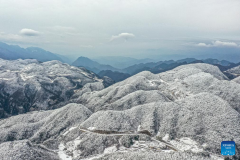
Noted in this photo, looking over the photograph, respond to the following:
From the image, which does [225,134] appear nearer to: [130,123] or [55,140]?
[130,123]

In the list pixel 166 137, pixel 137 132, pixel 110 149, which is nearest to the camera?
pixel 110 149

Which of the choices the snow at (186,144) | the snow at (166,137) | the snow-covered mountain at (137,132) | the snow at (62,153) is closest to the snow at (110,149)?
the snow-covered mountain at (137,132)

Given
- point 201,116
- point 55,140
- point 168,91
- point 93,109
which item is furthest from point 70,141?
point 168,91

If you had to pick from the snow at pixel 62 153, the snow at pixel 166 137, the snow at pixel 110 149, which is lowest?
the snow at pixel 62 153

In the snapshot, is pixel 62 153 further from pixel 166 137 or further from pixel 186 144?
pixel 186 144

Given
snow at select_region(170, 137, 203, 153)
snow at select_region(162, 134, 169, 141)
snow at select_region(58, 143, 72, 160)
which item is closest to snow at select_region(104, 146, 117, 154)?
snow at select_region(58, 143, 72, 160)

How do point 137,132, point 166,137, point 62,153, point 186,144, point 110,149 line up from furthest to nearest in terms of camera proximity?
point 137,132, point 166,137, point 62,153, point 110,149, point 186,144

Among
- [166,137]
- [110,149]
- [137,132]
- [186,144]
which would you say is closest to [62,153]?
[110,149]

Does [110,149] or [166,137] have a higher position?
[166,137]

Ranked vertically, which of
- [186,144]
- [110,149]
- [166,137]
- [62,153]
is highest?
[186,144]

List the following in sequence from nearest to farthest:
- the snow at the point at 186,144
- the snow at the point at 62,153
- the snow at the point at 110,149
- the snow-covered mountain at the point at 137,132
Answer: the snow-covered mountain at the point at 137,132 → the snow at the point at 186,144 → the snow at the point at 110,149 → the snow at the point at 62,153

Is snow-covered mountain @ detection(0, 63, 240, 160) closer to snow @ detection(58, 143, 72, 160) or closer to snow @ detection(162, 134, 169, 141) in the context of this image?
snow @ detection(58, 143, 72, 160)

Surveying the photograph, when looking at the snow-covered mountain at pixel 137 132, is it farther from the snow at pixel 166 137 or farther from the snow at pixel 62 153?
the snow at pixel 166 137
